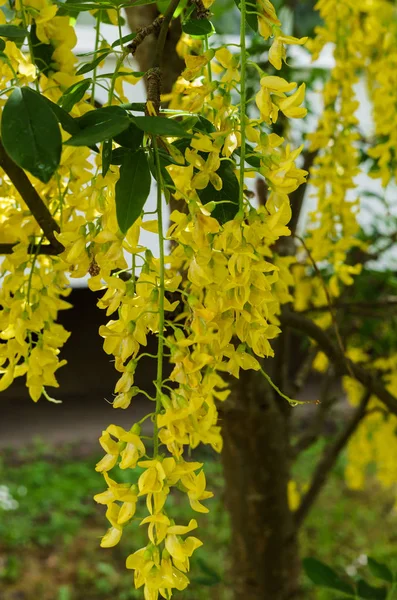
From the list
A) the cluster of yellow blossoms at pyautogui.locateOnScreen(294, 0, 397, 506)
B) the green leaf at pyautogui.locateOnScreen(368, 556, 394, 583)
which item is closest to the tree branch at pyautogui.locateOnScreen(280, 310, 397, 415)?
the cluster of yellow blossoms at pyautogui.locateOnScreen(294, 0, 397, 506)

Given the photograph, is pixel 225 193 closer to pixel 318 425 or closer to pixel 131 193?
pixel 131 193

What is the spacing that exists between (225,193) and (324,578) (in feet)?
1.70

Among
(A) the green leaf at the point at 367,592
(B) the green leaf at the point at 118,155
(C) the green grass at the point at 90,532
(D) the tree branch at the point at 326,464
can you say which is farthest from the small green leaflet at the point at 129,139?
(C) the green grass at the point at 90,532

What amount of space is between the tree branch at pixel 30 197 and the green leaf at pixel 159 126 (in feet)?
0.46

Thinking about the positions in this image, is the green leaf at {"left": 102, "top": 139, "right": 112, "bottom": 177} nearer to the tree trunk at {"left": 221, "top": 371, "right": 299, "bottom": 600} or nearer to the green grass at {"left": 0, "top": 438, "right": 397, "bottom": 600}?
the tree trunk at {"left": 221, "top": 371, "right": 299, "bottom": 600}

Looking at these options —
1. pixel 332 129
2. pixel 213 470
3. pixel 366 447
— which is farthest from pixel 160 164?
pixel 213 470

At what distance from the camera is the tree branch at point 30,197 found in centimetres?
44

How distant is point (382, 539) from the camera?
6.60ft

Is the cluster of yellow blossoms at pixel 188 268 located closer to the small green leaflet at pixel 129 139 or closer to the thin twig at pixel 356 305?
the small green leaflet at pixel 129 139

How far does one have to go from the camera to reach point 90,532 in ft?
6.56

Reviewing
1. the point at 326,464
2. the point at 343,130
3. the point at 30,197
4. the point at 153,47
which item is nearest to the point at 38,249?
the point at 30,197

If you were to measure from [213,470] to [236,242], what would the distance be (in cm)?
206

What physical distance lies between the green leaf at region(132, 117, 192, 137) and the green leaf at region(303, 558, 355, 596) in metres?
0.58

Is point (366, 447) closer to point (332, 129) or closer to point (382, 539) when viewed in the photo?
point (382, 539)
